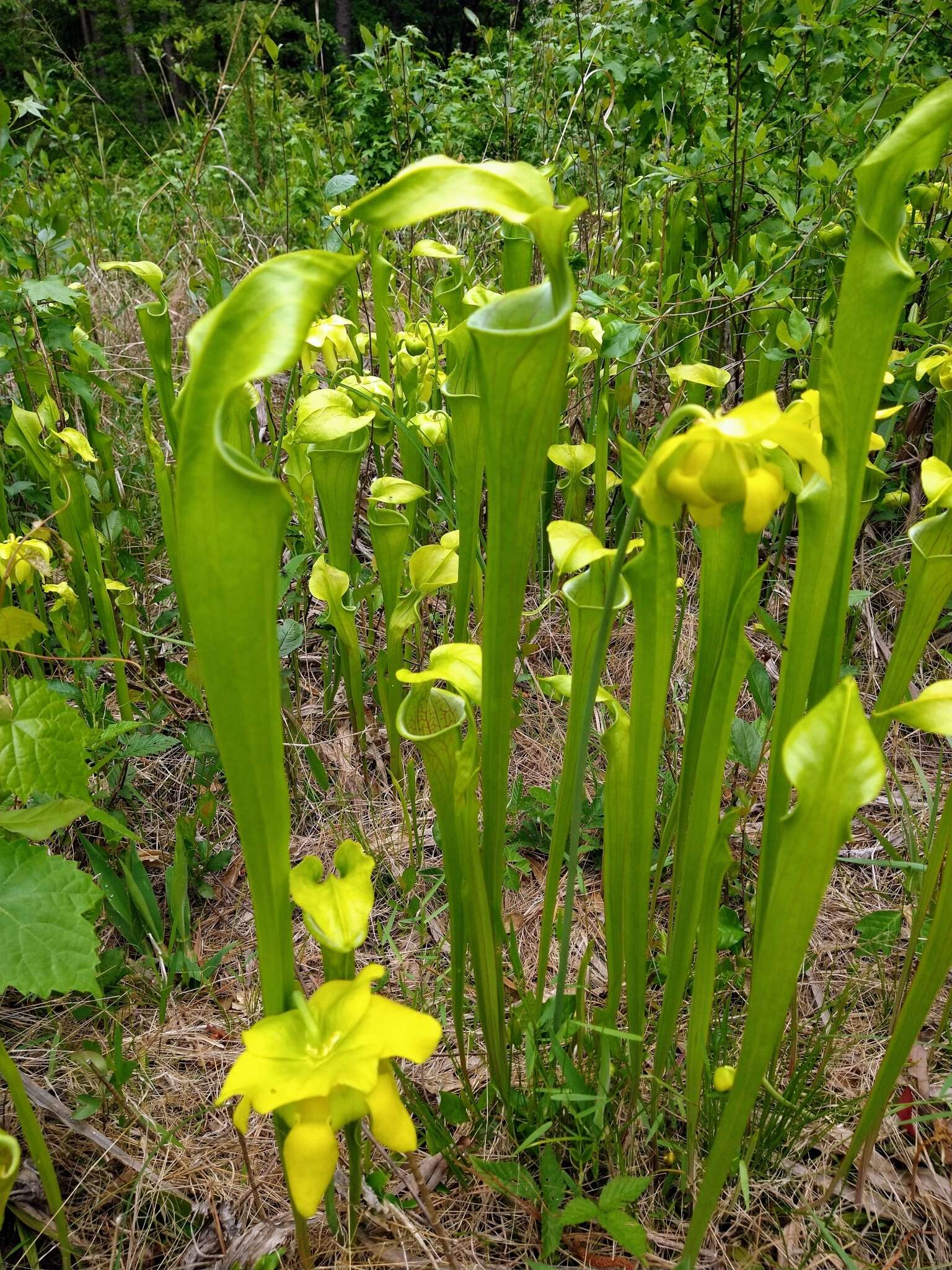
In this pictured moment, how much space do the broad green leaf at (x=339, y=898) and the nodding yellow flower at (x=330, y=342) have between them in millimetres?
1214

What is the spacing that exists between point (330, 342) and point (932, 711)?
1443 millimetres

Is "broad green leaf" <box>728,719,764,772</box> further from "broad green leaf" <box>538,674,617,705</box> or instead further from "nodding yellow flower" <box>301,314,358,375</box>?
"nodding yellow flower" <box>301,314,358,375</box>

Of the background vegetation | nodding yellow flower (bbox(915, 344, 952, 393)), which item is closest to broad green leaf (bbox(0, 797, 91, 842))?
the background vegetation

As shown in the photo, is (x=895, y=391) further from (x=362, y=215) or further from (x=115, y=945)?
(x=115, y=945)

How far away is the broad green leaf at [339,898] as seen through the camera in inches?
23.7

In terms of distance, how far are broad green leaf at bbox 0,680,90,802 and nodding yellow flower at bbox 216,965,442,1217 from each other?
0.42m

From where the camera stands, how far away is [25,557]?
1295 mm

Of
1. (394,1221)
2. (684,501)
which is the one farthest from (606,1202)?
(684,501)

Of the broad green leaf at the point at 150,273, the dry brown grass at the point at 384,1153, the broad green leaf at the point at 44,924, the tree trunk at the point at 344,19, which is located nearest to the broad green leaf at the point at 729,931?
the dry brown grass at the point at 384,1153

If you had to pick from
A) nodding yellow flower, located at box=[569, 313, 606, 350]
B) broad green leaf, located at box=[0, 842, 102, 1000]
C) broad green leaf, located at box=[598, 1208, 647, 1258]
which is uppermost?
nodding yellow flower, located at box=[569, 313, 606, 350]

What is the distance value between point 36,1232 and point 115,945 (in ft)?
1.26

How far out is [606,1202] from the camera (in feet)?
2.52

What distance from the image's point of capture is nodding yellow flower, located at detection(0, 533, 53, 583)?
126cm

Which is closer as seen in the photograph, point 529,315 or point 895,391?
point 529,315
